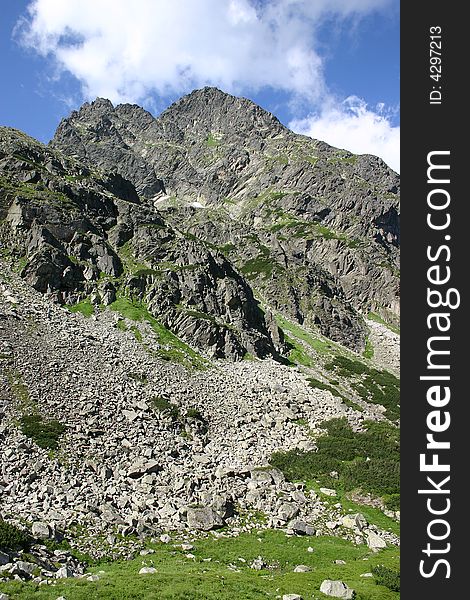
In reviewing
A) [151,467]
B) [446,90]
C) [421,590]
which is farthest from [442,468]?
[151,467]

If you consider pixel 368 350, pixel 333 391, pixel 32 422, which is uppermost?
pixel 368 350

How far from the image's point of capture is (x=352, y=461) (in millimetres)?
40250

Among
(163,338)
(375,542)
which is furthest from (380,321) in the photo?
(375,542)

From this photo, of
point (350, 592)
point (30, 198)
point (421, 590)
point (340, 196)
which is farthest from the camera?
point (340, 196)

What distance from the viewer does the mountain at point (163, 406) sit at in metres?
25.0

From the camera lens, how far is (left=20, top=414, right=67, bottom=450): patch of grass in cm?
3328

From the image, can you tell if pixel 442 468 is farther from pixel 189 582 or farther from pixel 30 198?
pixel 30 198

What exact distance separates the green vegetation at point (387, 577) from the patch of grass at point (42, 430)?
24044 millimetres

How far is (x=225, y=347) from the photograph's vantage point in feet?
220

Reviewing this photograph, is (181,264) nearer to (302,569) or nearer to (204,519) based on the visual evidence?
(204,519)

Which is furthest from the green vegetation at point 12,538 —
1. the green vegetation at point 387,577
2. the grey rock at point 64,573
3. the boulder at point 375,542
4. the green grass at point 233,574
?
the boulder at point 375,542

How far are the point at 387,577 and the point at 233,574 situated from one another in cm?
724

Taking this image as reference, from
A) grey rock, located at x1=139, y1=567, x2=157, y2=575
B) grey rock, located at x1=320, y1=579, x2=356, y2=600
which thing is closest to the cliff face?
grey rock, located at x1=139, y1=567, x2=157, y2=575

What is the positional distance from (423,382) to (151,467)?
28.2m
